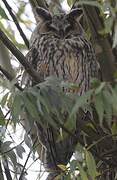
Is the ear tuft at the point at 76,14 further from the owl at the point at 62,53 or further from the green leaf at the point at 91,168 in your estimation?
the green leaf at the point at 91,168

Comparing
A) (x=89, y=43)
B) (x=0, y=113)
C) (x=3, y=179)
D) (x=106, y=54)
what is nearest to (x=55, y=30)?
(x=89, y=43)

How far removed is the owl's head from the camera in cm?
260

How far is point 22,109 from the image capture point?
149 centimetres

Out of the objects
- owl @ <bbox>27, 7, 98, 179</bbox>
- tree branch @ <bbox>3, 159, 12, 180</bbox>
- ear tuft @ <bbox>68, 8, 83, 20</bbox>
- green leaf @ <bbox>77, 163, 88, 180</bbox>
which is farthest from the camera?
ear tuft @ <bbox>68, 8, 83, 20</bbox>

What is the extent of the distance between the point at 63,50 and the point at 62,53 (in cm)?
2

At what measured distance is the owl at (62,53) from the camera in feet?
7.95

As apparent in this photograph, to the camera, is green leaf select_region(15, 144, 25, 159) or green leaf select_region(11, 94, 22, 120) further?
green leaf select_region(15, 144, 25, 159)

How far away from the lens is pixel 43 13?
257 centimetres

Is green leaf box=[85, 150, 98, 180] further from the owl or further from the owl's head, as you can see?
the owl's head

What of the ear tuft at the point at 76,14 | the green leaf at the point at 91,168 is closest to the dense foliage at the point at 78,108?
the green leaf at the point at 91,168

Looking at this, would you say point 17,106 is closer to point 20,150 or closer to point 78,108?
point 78,108

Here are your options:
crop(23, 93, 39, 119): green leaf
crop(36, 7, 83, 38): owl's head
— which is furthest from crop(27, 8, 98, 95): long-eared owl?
crop(23, 93, 39, 119): green leaf

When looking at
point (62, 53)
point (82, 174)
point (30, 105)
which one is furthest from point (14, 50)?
point (62, 53)

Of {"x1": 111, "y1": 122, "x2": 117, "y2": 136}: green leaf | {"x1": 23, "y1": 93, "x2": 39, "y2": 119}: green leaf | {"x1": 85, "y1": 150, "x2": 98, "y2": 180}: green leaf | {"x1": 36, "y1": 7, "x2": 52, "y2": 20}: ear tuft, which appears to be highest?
{"x1": 23, "y1": 93, "x2": 39, "y2": 119}: green leaf
